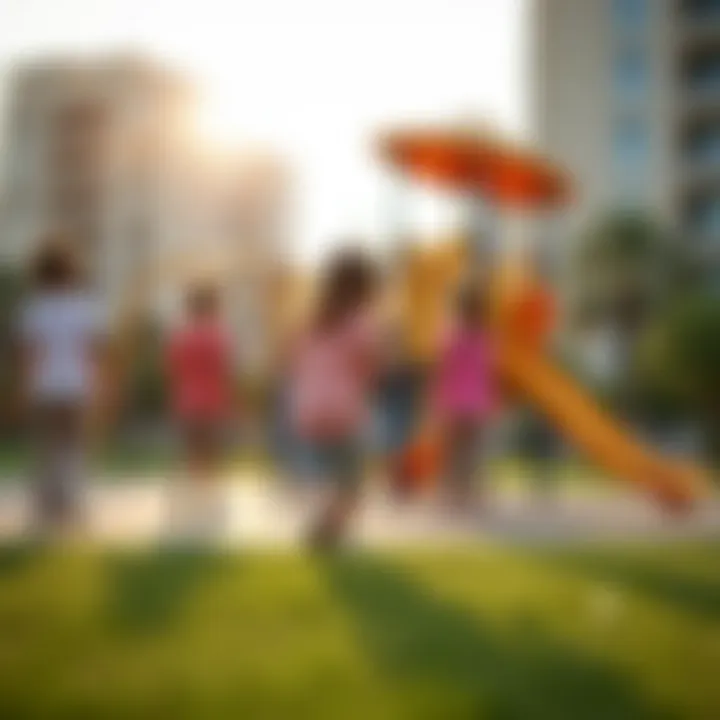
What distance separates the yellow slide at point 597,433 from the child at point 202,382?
35 centimetres

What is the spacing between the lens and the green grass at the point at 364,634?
48.0 inches

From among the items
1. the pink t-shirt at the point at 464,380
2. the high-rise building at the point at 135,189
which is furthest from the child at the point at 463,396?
the high-rise building at the point at 135,189

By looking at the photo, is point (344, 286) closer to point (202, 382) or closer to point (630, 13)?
point (202, 382)

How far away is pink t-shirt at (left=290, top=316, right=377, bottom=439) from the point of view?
1.37m

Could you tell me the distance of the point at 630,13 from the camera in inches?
55.9

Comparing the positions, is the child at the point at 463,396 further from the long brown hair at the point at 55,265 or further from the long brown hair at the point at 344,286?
the long brown hair at the point at 55,265

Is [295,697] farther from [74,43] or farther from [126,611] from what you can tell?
[74,43]

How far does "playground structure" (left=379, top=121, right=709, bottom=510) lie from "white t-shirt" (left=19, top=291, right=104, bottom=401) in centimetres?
39

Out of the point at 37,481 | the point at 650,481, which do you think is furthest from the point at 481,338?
Result: the point at 37,481

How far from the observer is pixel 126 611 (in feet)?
4.30

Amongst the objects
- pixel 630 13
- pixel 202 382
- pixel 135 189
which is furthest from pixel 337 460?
pixel 630 13

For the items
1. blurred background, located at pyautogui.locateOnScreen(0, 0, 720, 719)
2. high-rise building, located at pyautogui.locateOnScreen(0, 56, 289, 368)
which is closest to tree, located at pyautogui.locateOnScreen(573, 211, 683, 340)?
blurred background, located at pyautogui.locateOnScreen(0, 0, 720, 719)

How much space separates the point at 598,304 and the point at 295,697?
0.57 meters

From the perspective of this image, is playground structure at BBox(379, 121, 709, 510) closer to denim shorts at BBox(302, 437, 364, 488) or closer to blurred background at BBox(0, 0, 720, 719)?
blurred background at BBox(0, 0, 720, 719)
